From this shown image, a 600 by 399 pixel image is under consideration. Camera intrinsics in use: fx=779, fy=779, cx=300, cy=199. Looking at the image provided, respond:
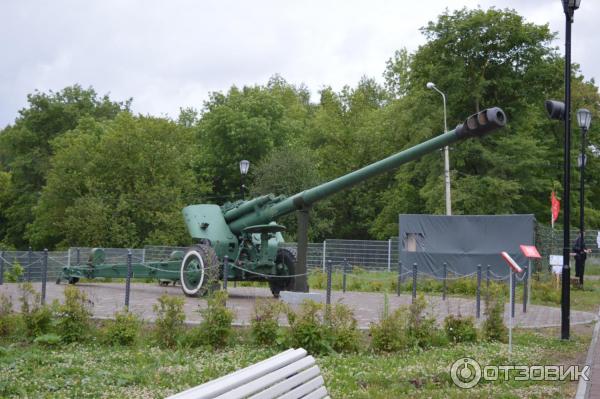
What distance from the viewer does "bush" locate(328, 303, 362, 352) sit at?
34.0ft

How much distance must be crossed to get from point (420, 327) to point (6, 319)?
19.2 ft

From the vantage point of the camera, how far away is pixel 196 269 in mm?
17875

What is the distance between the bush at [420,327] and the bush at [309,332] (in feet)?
4.58

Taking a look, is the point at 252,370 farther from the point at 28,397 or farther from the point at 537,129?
the point at 537,129

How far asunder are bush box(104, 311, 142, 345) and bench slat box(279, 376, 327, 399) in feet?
19.3

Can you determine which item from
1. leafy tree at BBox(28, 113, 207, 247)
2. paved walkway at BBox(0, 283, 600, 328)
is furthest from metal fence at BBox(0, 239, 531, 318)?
leafy tree at BBox(28, 113, 207, 247)

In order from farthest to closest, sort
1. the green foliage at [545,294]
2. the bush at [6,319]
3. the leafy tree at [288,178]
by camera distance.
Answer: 1. the leafy tree at [288,178]
2. the green foliage at [545,294]
3. the bush at [6,319]

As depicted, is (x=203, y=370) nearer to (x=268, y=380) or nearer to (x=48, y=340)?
(x=48, y=340)

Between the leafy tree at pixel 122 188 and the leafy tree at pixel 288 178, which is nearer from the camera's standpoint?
the leafy tree at pixel 122 188

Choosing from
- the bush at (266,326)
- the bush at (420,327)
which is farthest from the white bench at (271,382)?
the bush at (420,327)

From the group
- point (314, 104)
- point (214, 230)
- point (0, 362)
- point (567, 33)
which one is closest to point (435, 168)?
point (214, 230)

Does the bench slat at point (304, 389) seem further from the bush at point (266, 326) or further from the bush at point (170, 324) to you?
the bush at point (170, 324)

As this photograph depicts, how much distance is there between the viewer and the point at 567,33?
12.8 metres

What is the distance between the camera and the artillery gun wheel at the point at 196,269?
56.9 ft
